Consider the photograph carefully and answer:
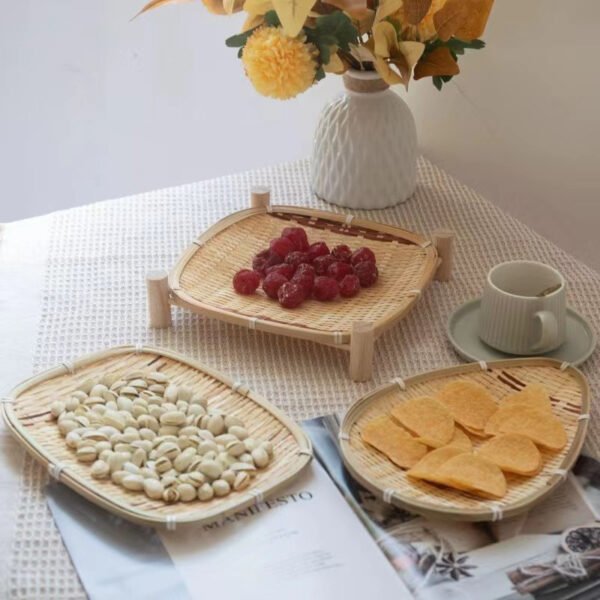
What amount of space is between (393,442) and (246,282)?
0.27 meters

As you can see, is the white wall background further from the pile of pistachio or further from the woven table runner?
the pile of pistachio

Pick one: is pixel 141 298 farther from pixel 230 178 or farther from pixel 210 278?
pixel 230 178

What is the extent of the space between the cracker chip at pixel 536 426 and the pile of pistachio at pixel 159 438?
0.20m

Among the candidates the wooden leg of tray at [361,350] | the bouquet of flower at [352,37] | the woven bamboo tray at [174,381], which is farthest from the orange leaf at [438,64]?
the woven bamboo tray at [174,381]

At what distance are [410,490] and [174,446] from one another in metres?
0.19

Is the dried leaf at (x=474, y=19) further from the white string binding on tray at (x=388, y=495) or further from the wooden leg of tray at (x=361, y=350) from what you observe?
the white string binding on tray at (x=388, y=495)

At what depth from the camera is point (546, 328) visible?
966 millimetres

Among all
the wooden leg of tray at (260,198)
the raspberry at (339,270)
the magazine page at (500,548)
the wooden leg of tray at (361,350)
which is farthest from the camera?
the wooden leg of tray at (260,198)

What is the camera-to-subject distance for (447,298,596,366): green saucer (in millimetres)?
1008

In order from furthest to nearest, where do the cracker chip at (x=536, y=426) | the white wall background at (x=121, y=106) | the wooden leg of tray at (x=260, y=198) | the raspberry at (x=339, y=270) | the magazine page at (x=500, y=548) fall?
the white wall background at (x=121, y=106) < the wooden leg of tray at (x=260, y=198) < the raspberry at (x=339, y=270) < the cracker chip at (x=536, y=426) < the magazine page at (x=500, y=548)

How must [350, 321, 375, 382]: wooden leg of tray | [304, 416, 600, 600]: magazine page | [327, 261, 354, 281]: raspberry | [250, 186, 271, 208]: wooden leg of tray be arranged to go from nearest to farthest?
[304, 416, 600, 600]: magazine page, [350, 321, 375, 382]: wooden leg of tray, [327, 261, 354, 281]: raspberry, [250, 186, 271, 208]: wooden leg of tray

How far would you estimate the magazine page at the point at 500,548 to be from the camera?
29.6 inches

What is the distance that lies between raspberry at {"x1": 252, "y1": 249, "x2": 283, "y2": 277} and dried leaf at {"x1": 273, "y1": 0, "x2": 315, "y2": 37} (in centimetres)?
22

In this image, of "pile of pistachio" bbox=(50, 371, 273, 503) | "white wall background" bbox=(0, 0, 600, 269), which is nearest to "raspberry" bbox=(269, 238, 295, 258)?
"pile of pistachio" bbox=(50, 371, 273, 503)
